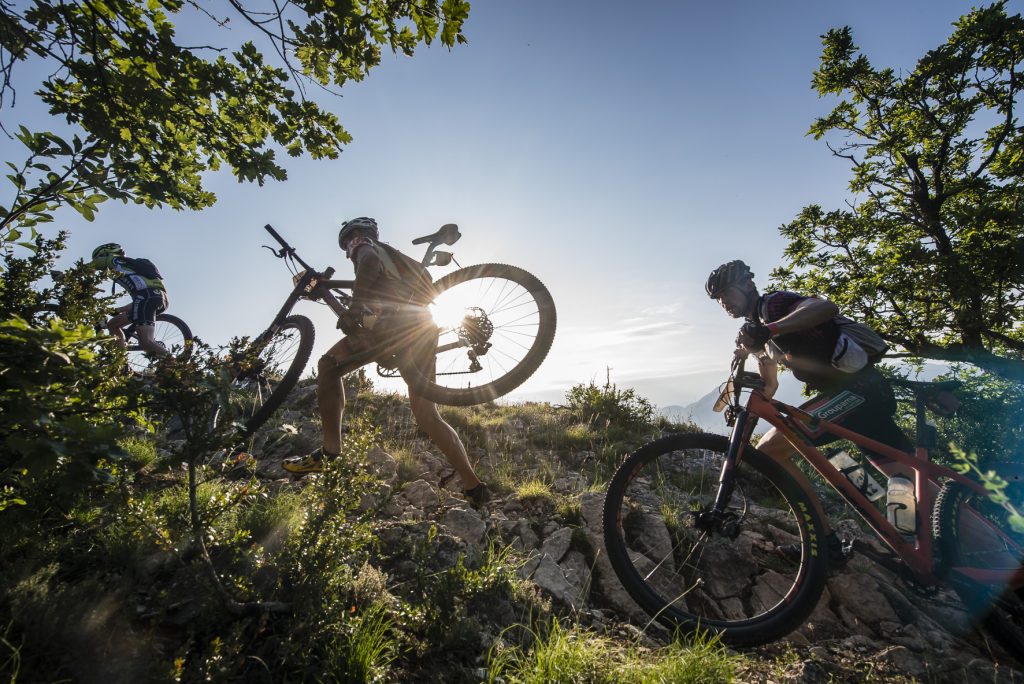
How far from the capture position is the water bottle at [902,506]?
3236 millimetres

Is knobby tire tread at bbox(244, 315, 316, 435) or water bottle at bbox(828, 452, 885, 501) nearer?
water bottle at bbox(828, 452, 885, 501)

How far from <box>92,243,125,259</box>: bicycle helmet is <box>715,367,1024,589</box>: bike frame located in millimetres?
8720

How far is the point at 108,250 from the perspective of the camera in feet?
21.8

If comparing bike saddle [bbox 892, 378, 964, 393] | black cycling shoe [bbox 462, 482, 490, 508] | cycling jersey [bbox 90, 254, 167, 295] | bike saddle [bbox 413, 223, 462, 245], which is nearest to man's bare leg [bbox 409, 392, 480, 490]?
black cycling shoe [bbox 462, 482, 490, 508]

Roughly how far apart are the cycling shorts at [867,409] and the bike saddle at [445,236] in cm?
358

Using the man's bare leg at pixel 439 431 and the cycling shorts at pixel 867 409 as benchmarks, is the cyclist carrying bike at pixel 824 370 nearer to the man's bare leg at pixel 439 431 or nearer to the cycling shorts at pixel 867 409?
the cycling shorts at pixel 867 409

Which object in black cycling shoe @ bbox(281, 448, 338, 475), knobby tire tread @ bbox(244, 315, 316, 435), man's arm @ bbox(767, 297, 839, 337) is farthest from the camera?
knobby tire tread @ bbox(244, 315, 316, 435)

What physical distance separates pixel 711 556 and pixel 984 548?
188 centimetres

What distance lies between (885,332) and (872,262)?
2.03m

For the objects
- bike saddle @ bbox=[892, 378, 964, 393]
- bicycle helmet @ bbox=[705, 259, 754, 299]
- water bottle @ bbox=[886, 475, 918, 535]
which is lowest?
water bottle @ bbox=[886, 475, 918, 535]

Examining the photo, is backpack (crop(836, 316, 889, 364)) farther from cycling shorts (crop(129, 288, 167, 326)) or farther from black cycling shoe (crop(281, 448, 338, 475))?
cycling shorts (crop(129, 288, 167, 326))

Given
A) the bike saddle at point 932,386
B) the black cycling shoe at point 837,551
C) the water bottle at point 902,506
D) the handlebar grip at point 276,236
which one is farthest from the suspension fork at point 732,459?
the handlebar grip at point 276,236

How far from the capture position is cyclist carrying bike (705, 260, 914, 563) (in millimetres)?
3480

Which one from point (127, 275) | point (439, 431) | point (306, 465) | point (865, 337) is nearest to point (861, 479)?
point (865, 337)
